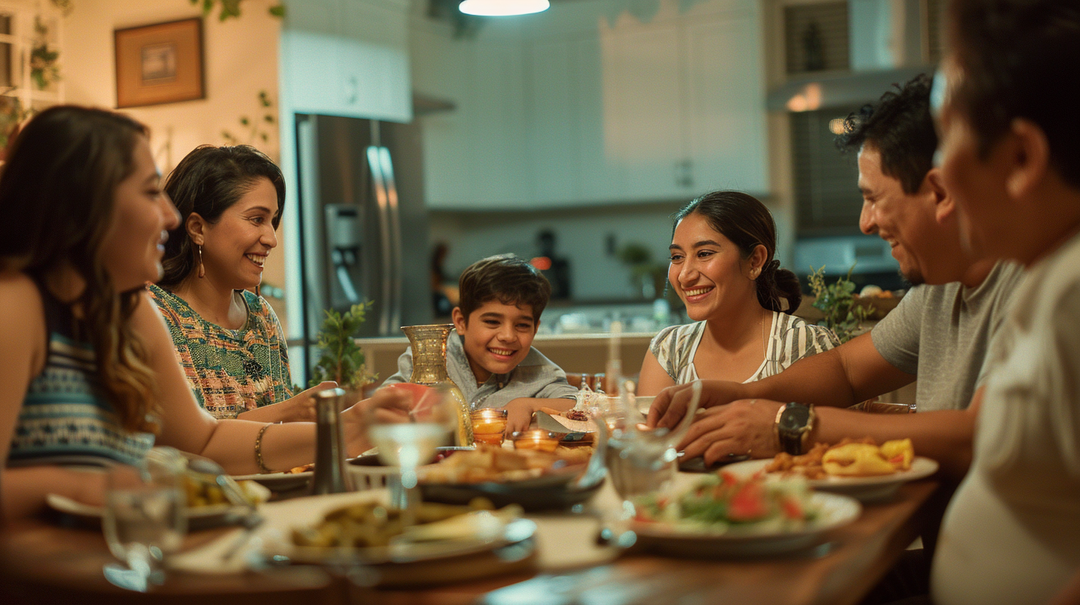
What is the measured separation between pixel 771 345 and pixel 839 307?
1.14 feet

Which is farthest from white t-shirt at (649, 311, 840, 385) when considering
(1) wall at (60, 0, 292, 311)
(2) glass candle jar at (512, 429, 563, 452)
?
(1) wall at (60, 0, 292, 311)

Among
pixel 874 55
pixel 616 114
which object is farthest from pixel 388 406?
pixel 616 114

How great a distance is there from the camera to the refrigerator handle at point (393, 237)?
4.85 m

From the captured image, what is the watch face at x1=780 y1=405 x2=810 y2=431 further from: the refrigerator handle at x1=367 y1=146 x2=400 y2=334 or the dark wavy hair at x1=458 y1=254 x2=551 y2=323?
the refrigerator handle at x1=367 y1=146 x2=400 y2=334

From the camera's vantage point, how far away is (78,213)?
1182mm

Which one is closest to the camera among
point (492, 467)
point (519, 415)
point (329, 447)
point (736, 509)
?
point (736, 509)

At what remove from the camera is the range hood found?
5234 millimetres

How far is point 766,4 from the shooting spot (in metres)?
5.62

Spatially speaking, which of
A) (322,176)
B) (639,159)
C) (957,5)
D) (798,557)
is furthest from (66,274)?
(639,159)

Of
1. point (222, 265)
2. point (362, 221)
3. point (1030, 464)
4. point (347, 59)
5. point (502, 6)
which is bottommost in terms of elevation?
point (1030, 464)

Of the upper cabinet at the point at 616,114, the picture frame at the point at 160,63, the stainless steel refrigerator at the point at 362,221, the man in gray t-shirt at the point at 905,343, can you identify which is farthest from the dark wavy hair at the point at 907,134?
the upper cabinet at the point at 616,114

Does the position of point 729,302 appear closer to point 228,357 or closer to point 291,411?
point 291,411

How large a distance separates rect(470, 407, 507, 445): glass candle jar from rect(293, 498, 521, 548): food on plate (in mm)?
722

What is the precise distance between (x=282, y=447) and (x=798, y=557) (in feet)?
2.90
